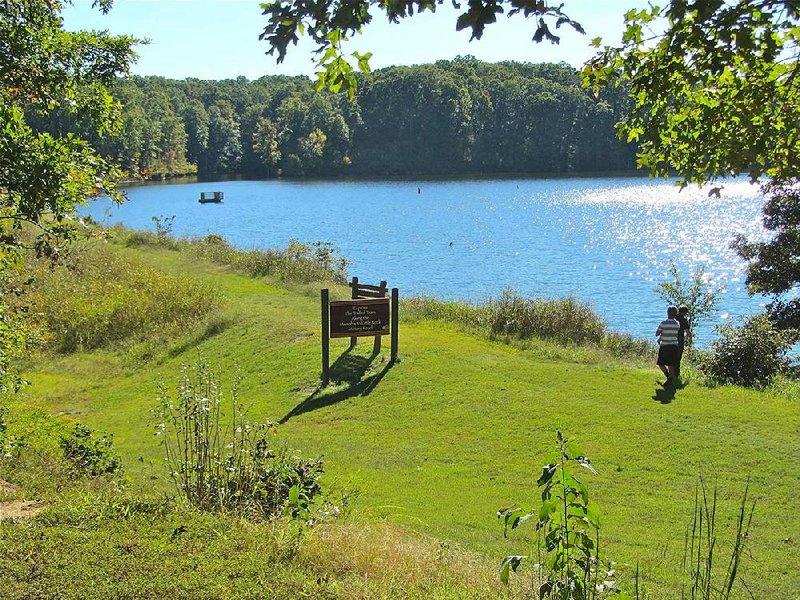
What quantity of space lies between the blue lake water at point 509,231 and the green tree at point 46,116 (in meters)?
13.9

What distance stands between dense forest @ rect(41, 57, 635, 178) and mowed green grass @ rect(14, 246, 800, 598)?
116 metres

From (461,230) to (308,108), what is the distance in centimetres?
9155

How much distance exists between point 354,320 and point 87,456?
735cm

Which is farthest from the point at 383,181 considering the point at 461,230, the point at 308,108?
the point at 461,230

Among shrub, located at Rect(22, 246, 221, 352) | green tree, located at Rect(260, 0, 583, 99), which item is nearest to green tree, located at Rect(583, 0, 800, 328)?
green tree, located at Rect(260, 0, 583, 99)

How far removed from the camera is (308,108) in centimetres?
14300

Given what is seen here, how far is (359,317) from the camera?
15.3 meters

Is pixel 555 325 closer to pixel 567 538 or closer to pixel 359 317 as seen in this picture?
pixel 359 317

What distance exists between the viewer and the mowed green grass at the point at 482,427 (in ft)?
25.3

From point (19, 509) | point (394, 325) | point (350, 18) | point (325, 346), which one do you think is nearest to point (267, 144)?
point (394, 325)

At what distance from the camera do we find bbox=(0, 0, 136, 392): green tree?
6.37 metres

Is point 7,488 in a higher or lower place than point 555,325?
higher

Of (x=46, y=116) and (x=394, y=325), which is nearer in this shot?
(x=46, y=116)

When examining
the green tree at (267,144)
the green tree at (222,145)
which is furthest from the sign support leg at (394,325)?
the green tree at (222,145)
